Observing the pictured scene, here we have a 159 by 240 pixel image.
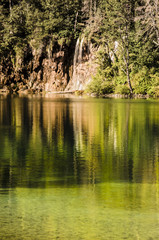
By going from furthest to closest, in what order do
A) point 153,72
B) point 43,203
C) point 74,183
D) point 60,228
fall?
point 153,72 < point 74,183 < point 43,203 < point 60,228

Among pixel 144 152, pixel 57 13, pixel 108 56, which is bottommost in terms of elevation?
pixel 144 152

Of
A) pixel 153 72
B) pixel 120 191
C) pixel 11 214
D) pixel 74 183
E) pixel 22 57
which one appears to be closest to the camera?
pixel 11 214

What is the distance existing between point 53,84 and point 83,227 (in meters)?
62.4

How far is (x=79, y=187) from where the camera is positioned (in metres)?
5.94

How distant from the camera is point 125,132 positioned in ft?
41.5

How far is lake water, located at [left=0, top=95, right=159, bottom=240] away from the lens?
422cm

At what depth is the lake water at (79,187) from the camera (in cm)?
422

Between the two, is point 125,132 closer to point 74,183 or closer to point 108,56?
point 74,183

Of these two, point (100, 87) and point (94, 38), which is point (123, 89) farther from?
point (94, 38)

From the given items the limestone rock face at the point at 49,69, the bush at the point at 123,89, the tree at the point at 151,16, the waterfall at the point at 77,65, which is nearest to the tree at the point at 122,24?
the bush at the point at 123,89

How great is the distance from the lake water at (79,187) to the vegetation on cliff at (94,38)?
3709 centimetres

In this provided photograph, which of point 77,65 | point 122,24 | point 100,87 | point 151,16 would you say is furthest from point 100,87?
point 77,65

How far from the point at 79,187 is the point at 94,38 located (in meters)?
53.9

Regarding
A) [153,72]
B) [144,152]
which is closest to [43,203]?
[144,152]
